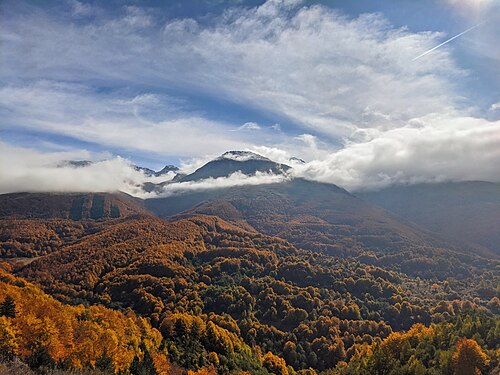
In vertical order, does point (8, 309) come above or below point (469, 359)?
above

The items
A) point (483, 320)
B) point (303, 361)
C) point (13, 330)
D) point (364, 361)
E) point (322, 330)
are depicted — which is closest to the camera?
point (13, 330)

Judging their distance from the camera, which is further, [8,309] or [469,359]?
[469,359]

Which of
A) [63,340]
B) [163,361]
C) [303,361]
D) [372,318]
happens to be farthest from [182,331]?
[372,318]

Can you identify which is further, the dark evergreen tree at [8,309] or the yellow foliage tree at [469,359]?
the yellow foliage tree at [469,359]

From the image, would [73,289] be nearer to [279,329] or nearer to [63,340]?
[279,329]

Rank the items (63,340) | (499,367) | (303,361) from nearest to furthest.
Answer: (63,340) → (499,367) → (303,361)

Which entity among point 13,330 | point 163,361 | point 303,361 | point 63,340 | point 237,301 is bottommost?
point 303,361

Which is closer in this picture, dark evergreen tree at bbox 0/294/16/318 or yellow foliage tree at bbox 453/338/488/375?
dark evergreen tree at bbox 0/294/16/318

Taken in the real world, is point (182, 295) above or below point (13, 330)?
below

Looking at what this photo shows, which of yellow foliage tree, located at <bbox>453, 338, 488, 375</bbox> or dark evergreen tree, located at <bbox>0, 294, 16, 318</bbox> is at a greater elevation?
dark evergreen tree, located at <bbox>0, 294, 16, 318</bbox>

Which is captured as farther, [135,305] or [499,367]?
[135,305]

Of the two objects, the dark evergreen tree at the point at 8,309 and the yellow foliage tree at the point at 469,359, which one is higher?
the dark evergreen tree at the point at 8,309
